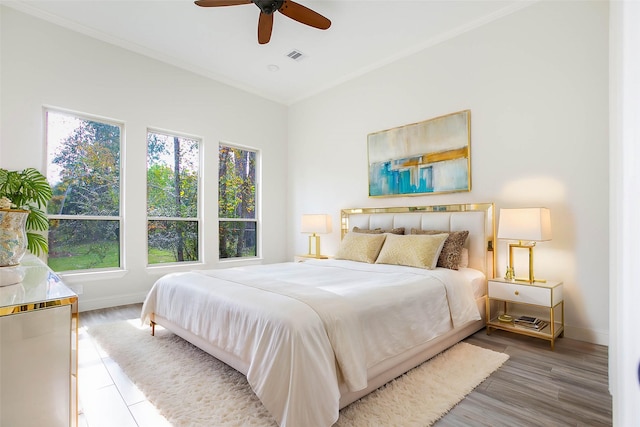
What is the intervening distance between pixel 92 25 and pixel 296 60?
236cm

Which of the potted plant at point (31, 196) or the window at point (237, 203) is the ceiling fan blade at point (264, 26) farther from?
the potted plant at point (31, 196)

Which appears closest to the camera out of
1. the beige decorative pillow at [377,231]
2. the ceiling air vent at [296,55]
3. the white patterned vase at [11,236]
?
the white patterned vase at [11,236]

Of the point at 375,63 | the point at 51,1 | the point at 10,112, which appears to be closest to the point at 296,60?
the point at 375,63

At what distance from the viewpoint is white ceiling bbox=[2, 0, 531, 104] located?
3.25 metres

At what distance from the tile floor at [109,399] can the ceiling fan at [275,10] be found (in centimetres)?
294

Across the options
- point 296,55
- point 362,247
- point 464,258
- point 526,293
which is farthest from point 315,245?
point 526,293

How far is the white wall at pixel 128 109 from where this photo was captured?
130 inches

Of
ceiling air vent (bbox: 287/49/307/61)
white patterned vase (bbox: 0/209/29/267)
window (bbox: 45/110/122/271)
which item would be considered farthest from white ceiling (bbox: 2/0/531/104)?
white patterned vase (bbox: 0/209/29/267)

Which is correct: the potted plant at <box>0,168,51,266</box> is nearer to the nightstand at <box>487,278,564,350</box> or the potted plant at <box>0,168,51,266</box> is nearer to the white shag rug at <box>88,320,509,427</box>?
the white shag rug at <box>88,320,509,427</box>

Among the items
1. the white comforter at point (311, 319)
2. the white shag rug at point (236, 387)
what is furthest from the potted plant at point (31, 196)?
the white comforter at point (311, 319)

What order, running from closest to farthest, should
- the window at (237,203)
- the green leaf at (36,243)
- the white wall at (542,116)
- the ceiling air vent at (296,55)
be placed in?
the white wall at (542,116)
the green leaf at (36,243)
the ceiling air vent at (296,55)
the window at (237,203)

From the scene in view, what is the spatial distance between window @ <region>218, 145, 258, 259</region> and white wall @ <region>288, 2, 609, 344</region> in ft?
7.94

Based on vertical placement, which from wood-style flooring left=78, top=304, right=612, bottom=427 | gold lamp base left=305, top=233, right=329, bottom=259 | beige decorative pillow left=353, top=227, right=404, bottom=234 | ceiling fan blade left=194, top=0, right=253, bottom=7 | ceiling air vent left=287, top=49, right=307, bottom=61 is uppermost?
ceiling air vent left=287, top=49, right=307, bottom=61

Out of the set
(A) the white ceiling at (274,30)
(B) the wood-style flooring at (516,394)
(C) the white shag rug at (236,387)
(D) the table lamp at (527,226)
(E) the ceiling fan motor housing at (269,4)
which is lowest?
(B) the wood-style flooring at (516,394)
